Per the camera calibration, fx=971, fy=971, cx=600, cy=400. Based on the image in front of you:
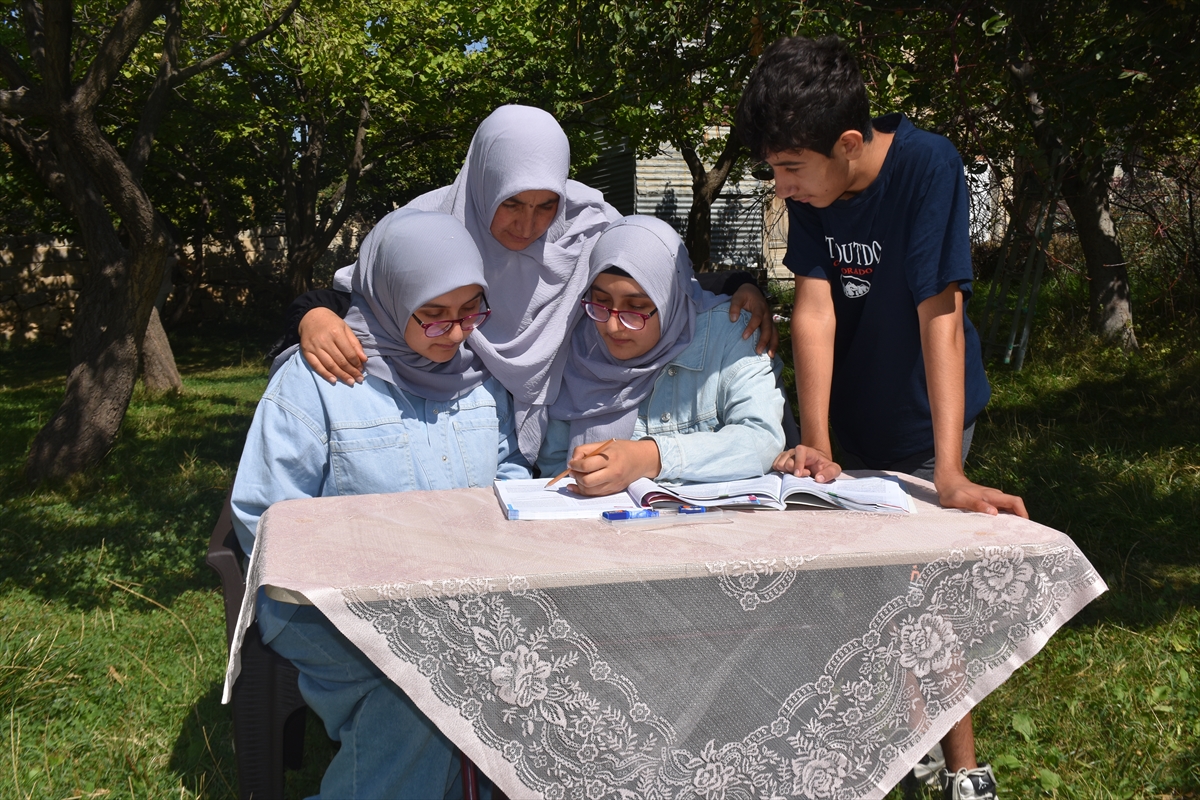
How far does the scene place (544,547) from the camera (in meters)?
1.93

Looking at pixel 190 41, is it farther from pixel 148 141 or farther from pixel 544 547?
pixel 544 547

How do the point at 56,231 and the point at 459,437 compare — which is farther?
the point at 56,231

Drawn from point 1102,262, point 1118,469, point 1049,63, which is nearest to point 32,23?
point 1049,63

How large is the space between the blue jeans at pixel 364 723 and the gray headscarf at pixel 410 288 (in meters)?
0.82

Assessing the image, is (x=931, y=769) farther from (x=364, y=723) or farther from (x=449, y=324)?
(x=449, y=324)

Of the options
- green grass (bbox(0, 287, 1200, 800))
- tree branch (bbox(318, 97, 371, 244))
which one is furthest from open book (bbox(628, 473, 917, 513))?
tree branch (bbox(318, 97, 371, 244))

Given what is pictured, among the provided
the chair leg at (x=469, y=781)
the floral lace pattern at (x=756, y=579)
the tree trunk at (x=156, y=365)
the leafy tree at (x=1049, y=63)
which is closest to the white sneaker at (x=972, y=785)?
the floral lace pattern at (x=756, y=579)

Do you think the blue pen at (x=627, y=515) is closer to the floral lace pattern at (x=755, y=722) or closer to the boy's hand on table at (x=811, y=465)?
the floral lace pattern at (x=755, y=722)

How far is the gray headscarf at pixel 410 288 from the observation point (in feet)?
8.48

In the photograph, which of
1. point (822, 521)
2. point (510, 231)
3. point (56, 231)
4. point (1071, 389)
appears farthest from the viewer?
point (56, 231)

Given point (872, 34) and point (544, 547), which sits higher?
point (872, 34)

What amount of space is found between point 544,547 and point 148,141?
6.59 m

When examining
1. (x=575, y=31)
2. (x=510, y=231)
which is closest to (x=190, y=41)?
(x=575, y=31)

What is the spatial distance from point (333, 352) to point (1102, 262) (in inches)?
278
